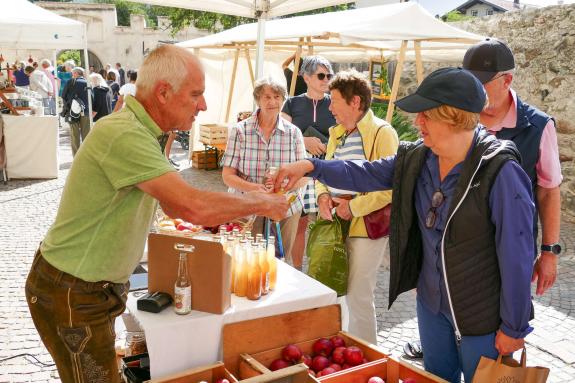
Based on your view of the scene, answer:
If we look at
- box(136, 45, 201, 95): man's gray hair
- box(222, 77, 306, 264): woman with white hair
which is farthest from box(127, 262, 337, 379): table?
box(222, 77, 306, 264): woman with white hair

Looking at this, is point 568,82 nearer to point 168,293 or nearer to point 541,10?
point 541,10

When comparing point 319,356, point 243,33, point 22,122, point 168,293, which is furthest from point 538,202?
point 22,122

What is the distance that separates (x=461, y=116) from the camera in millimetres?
1966

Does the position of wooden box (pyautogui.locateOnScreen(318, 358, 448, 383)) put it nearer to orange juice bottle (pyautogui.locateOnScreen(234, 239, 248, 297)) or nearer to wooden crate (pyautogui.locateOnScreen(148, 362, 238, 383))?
wooden crate (pyautogui.locateOnScreen(148, 362, 238, 383))

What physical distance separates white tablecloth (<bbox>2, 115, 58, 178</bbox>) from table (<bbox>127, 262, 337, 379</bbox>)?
7.84m

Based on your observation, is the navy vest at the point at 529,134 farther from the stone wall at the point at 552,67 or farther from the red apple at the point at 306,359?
the stone wall at the point at 552,67

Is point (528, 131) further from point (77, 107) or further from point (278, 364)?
point (77, 107)

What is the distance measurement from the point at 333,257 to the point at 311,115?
7.70ft

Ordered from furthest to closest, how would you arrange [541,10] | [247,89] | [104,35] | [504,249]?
[104,35], [247,89], [541,10], [504,249]

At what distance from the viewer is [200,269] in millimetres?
2314

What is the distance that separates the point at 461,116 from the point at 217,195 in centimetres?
96

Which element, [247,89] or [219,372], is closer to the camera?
[219,372]

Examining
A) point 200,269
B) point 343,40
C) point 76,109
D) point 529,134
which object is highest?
point 343,40

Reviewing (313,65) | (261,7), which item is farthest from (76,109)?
(313,65)
